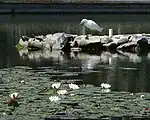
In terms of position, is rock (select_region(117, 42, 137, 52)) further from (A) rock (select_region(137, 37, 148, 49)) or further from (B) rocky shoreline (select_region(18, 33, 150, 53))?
(A) rock (select_region(137, 37, 148, 49))

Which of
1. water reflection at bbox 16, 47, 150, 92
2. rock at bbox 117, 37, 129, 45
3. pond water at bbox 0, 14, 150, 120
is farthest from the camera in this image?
rock at bbox 117, 37, 129, 45

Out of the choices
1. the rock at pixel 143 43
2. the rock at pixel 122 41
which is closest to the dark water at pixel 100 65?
the rock at pixel 143 43

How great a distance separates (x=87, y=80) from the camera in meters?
10.6

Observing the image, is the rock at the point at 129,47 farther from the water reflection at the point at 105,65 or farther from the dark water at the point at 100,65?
the dark water at the point at 100,65

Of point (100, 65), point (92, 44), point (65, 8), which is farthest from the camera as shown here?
point (65, 8)

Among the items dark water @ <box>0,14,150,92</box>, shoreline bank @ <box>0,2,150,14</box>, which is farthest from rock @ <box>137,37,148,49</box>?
shoreline bank @ <box>0,2,150,14</box>

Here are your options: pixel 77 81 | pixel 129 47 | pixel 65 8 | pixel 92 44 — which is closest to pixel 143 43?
pixel 129 47

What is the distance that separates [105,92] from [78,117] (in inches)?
92.1

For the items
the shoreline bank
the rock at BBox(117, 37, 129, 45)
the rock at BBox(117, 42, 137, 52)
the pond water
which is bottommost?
the pond water

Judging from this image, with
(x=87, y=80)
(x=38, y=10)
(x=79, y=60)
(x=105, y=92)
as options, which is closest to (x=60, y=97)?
(x=105, y=92)

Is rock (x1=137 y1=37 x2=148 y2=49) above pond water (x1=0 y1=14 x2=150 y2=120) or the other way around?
above

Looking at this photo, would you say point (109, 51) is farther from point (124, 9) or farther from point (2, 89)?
point (124, 9)

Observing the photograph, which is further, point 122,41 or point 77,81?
point 122,41

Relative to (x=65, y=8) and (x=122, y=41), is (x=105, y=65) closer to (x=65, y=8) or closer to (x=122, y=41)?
(x=122, y=41)
